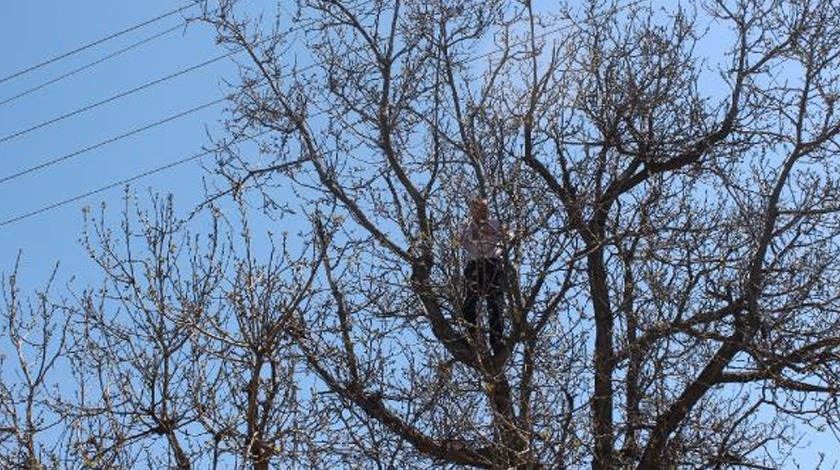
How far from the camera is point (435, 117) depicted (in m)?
14.2

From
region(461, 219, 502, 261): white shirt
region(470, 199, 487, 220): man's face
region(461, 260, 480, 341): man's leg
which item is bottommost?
region(461, 260, 480, 341): man's leg

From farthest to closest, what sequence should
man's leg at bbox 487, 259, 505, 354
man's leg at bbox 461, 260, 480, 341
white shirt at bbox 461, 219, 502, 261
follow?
man's leg at bbox 487, 259, 505, 354, man's leg at bbox 461, 260, 480, 341, white shirt at bbox 461, 219, 502, 261

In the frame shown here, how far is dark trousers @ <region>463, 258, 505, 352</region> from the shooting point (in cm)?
1251

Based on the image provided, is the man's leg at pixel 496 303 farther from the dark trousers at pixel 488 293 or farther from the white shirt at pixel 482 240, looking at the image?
the white shirt at pixel 482 240

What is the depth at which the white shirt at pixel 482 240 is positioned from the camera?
40.6 feet

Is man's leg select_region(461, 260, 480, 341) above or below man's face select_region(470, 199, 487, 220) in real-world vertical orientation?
below

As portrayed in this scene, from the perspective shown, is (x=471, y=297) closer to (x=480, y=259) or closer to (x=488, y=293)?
(x=488, y=293)

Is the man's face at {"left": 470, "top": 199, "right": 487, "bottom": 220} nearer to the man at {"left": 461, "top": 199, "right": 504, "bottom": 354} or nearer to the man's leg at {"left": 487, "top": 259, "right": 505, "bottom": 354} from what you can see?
the man at {"left": 461, "top": 199, "right": 504, "bottom": 354}

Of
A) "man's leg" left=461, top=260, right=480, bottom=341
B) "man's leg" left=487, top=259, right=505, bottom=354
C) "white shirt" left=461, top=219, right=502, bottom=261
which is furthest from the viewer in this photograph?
"man's leg" left=487, top=259, right=505, bottom=354

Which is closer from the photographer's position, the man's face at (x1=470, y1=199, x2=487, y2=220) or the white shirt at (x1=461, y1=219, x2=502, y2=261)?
the white shirt at (x1=461, y1=219, x2=502, y2=261)

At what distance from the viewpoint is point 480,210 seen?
12.6 metres

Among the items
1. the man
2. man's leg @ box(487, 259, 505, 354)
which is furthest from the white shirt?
man's leg @ box(487, 259, 505, 354)

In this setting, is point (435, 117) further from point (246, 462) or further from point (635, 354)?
point (246, 462)

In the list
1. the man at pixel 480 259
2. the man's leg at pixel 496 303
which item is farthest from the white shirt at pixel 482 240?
the man's leg at pixel 496 303
